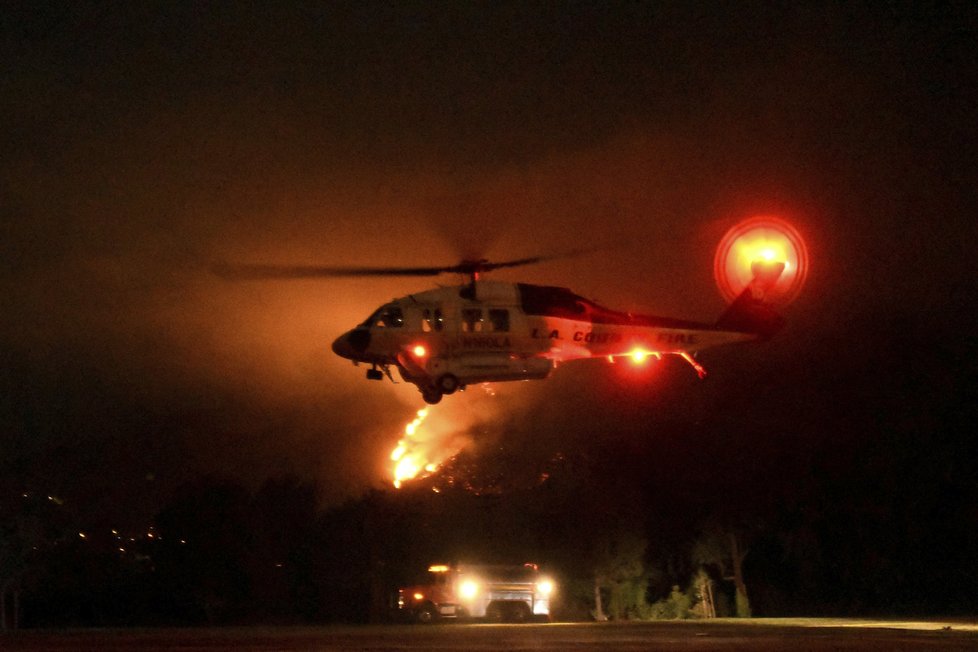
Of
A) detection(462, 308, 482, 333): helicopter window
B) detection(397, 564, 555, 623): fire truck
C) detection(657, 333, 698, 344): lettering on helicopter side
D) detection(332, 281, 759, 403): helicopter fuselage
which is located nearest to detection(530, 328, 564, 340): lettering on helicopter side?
detection(332, 281, 759, 403): helicopter fuselage

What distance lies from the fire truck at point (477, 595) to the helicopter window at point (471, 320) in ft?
24.7

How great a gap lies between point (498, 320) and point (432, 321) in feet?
5.20

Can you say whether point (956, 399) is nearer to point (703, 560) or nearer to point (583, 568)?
point (703, 560)

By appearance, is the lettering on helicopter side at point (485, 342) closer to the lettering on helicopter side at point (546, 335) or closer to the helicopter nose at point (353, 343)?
the lettering on helicopter side at point (546, 335)

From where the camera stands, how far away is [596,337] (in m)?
27.2

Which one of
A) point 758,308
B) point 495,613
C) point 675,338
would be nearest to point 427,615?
point 495,613

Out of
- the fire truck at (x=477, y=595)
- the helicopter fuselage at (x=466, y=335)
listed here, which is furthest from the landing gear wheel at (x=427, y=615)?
the helicopter fuselage at (x=466, y=335)

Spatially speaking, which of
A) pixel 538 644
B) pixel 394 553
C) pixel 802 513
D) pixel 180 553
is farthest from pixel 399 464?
pixel 538 644

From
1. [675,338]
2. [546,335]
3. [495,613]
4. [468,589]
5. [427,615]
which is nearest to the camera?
[546,335]

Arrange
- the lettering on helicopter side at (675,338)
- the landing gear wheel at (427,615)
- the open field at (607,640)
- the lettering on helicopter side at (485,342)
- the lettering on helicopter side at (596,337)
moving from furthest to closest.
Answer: the landing gear wheel at (427,615) → the lettering on helicopter side at (675,338) → the lettering on helicopter side at (596,337) → the lettering on helicopter side at (485,342) → the open field at (607,640)

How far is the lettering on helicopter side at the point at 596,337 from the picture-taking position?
26.9 metres

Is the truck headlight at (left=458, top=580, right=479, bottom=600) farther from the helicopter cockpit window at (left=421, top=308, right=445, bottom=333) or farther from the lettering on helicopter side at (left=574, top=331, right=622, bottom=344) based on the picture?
the helicopter cockpit window at (left=421, top=308, right=445, bottom=333)

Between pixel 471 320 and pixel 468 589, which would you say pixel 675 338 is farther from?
pixel 468 589

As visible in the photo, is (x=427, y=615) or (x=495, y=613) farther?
(x=427, y=615)
